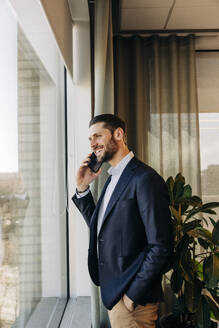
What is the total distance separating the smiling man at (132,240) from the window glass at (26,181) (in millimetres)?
335

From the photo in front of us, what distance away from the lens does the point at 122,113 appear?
2.51m

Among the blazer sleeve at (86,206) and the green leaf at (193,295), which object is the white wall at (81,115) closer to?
the blazer sleeve at (86,206)

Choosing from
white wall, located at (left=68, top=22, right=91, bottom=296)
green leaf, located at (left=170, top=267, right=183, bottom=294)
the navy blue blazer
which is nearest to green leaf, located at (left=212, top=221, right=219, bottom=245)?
green leaf, located at (left=170, top=267, right=183, bottom=294)

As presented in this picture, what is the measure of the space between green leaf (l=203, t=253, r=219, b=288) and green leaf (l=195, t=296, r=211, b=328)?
7.1 inches

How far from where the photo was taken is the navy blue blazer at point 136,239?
119 cm

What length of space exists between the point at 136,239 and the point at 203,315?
0.75 m

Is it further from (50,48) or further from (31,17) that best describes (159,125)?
(31,17)

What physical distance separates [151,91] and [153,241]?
67.7 inches

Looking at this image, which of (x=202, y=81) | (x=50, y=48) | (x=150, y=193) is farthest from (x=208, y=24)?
(x=150, y=193)

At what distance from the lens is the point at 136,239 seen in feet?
4.12

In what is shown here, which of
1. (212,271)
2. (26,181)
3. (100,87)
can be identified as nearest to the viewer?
(26,181)

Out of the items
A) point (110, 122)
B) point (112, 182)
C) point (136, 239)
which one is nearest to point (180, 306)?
point (136, 239)

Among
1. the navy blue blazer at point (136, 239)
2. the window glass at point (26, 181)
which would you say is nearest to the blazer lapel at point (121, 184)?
the navy blue blazer at point (136, 239)

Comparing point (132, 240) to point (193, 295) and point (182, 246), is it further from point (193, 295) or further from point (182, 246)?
point (193, 295)
